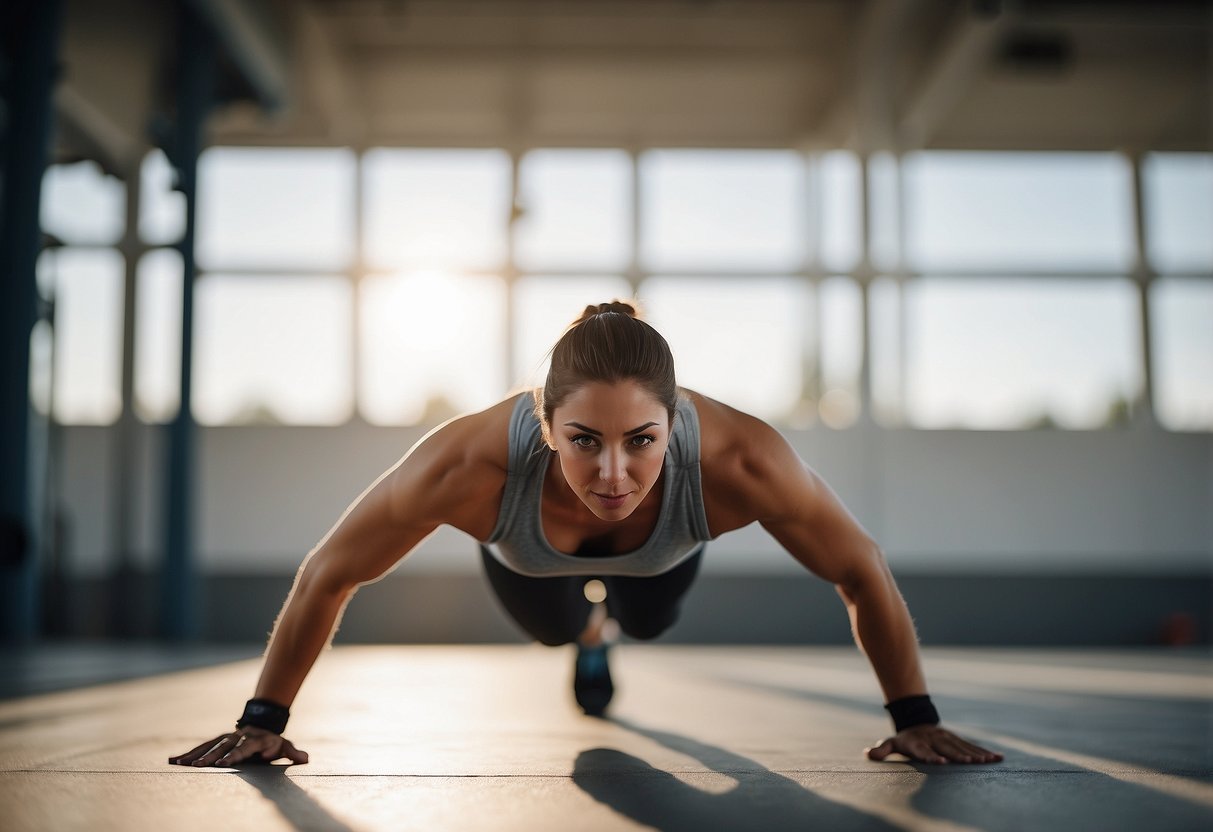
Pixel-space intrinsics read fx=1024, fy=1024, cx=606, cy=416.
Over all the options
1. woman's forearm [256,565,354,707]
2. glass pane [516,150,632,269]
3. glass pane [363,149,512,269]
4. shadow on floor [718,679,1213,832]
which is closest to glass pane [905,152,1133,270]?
glass pane [516,150,632,269]

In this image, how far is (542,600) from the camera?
7.32 ft

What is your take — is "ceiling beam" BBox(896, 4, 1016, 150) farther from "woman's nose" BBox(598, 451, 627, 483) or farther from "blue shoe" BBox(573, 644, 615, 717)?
"woman's nose" BBox(598, 451, 627, 483)

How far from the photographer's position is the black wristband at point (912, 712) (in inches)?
67.0

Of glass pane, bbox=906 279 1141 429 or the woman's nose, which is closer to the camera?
the woman's nose

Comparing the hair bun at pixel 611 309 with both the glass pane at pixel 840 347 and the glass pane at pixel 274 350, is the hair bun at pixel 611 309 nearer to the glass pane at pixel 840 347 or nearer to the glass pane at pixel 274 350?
the glass pane at pixel 840 347

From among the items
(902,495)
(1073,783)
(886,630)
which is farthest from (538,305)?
(1073,783)

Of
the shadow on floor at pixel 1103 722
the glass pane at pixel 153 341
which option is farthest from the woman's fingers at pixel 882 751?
the glass pane at pixel 153 341

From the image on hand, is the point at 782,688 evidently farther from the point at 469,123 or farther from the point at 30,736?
the point at 469,123

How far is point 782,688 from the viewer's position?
3436 millimetres

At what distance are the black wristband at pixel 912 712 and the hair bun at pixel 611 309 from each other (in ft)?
2.60

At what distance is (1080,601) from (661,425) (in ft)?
19.7

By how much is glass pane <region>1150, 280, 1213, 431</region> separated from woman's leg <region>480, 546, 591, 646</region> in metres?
5.89

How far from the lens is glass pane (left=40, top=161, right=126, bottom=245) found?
6.75m

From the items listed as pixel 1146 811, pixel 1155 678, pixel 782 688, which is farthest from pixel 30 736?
pixel 1155 678
